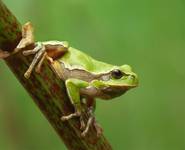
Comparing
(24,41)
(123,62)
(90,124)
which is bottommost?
(123,62)

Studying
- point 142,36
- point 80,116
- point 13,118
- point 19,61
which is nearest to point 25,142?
point 13,118

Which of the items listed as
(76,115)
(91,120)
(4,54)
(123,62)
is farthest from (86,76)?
(123,62)

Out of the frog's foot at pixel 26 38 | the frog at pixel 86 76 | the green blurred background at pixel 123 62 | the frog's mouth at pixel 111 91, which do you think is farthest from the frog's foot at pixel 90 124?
the green blurred background at pixel 123 62

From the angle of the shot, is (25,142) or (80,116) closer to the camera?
(80,116)

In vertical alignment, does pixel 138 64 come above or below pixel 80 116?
below

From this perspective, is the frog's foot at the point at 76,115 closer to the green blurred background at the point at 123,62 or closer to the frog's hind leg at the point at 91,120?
the frog's hind leg at the point at 91,120

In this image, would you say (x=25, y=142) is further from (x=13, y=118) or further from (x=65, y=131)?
(x=65, y=131)

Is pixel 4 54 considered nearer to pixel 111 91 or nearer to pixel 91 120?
pixel 91 120
